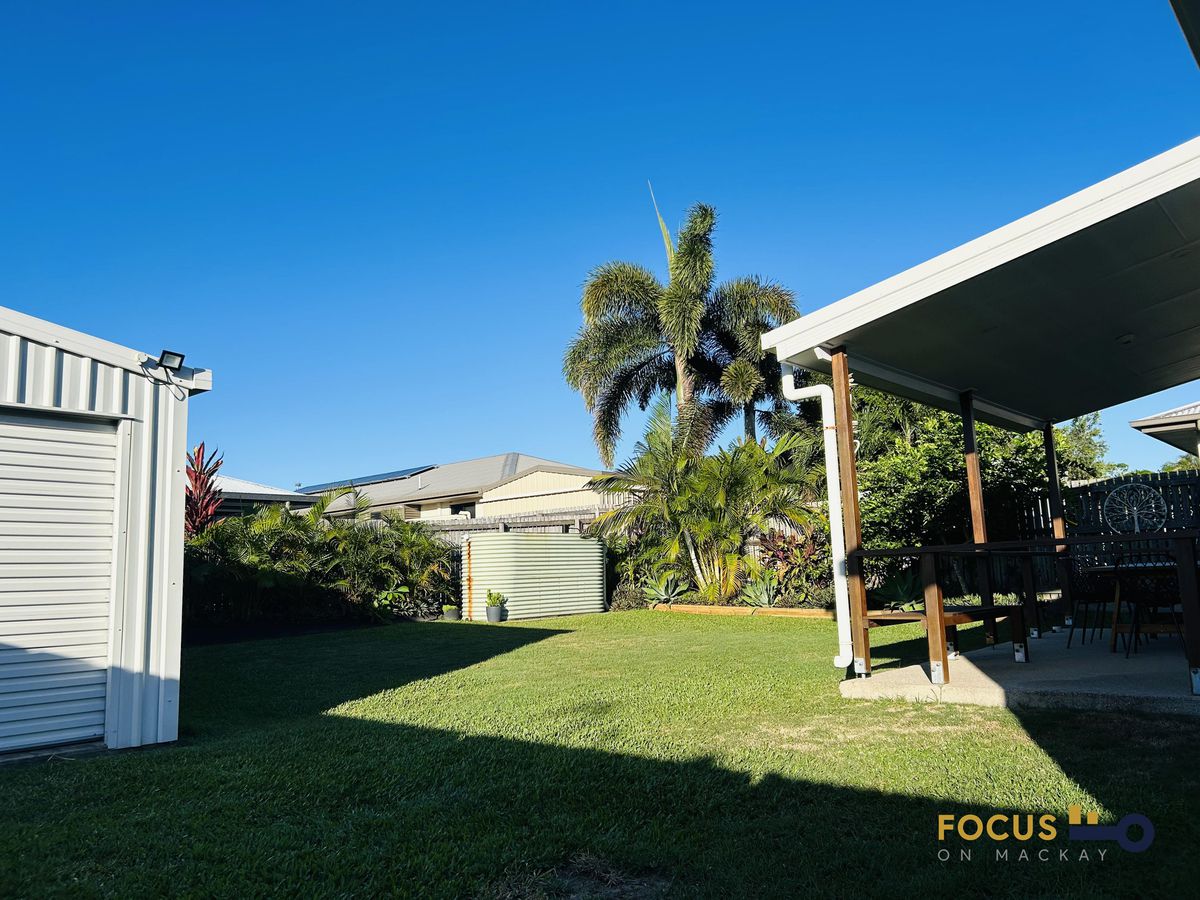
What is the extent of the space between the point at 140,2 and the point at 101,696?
9.92 m

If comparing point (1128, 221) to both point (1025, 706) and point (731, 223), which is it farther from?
point (731, 223)

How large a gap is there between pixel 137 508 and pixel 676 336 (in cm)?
1570

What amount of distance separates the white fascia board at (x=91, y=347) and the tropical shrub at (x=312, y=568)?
272 inches

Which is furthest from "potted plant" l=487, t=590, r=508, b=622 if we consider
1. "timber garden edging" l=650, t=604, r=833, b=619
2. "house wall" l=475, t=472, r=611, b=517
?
"house wall" l=475, t=472, r=611, b=517

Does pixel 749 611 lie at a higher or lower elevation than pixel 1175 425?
lower

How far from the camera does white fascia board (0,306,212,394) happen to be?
16.0ft

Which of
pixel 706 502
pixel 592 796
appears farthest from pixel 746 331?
pixel 592 796

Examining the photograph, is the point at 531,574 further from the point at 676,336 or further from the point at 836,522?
the point at 836,522

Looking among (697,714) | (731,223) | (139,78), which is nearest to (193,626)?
(139,78)

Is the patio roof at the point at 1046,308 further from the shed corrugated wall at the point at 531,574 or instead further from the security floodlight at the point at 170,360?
the shed corrugated wall at the point at 531,574

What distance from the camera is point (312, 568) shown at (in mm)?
13102

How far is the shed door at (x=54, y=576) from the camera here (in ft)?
15.9

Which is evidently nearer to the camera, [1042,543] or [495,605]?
[1042,543]

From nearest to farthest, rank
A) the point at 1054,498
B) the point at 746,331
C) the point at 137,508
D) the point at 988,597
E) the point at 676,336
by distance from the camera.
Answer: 1. the point at 137,508
2. the point at 988,597
3. the point at 1054,498
4. the point at 676,336
5. the point at 746,331
